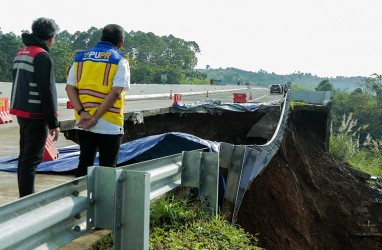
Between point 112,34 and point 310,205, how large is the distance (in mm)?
13265

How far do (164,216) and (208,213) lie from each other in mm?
641

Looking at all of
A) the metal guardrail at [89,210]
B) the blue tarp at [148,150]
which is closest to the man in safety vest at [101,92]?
the metal guardrail at [89,210]

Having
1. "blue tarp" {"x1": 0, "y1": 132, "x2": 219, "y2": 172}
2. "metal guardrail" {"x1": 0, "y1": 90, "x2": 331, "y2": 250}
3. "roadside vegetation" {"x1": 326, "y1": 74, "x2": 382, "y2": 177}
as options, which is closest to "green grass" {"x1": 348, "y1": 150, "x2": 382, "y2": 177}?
"roadside vegetation" {"x1": 326, "y1": 74, "x2": 382, "y2": 177}

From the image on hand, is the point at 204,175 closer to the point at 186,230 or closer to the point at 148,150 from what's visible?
the point at 186,230

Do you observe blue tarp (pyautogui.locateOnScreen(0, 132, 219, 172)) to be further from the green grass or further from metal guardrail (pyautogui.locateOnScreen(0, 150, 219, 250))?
the green grass

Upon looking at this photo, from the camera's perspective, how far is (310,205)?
1608 centimetres

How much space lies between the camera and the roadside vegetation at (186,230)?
157 inches

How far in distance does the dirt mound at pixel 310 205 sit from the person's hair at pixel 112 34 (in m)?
5.01

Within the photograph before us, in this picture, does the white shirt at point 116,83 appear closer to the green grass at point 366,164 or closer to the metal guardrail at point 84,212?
the metal guardrail at point 84,212

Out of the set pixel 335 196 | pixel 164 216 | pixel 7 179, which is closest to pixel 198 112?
pixel 335 196

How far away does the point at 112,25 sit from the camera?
14.4ft

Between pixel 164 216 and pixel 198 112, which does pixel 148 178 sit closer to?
pixel 164 216

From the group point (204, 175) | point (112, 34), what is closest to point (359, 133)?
point (204, 175)

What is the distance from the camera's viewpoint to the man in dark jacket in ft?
13.1
